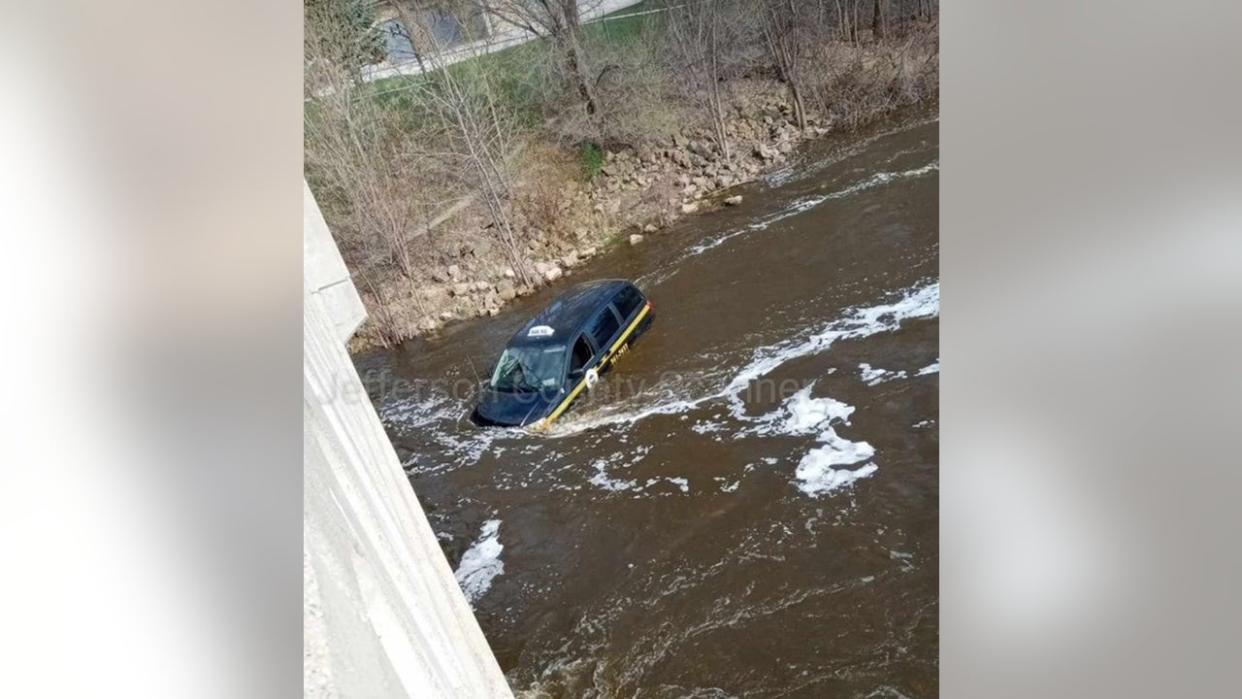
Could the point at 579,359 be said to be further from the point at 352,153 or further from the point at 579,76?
the point at 579,76

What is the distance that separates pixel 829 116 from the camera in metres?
13.9

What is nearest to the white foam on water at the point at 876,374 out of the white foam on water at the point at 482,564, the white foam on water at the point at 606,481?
the white foam on water at the point at 606,481

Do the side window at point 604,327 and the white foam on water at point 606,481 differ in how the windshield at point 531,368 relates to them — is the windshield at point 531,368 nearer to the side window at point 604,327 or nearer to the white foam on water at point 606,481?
the side window at point 604,327

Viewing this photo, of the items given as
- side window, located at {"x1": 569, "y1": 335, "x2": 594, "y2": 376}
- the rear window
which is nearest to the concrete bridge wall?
side window, located at {"x1": 569, "y1": 335, "x2": 594, "y2": 376}

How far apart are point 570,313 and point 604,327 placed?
375 mm

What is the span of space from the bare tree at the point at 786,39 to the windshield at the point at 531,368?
8.58 m

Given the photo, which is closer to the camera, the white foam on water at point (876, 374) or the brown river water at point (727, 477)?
the brown river water at point (727, 477)

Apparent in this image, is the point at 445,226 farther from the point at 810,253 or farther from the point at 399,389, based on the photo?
the point at 810,253

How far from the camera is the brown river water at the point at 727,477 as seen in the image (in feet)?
16.0

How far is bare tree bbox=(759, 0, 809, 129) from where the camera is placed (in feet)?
46.6

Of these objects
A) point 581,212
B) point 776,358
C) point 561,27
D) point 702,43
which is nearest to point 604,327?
point 776,358

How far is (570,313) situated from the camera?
26.2 feet
